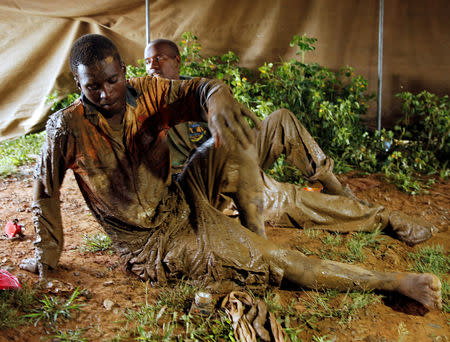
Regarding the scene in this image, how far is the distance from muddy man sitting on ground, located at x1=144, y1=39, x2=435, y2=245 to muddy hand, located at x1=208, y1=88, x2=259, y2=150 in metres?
1.31

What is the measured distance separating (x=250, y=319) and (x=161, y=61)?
262 centimetres

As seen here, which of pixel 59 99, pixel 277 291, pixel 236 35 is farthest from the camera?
pixel 59 99

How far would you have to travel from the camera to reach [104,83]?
1.93 metres

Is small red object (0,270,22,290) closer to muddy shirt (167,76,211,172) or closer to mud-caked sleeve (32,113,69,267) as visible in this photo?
mud-caked sleeve (32,113,69,267)

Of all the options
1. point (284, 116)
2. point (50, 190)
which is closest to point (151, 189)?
point (50, 190)

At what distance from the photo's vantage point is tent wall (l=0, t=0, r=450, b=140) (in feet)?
17.5

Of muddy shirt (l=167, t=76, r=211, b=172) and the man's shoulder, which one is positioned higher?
the man's shoulder

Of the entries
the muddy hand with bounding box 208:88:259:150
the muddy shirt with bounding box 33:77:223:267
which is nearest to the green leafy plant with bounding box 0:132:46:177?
the muddy shirt with bounding box 33:77:223:267

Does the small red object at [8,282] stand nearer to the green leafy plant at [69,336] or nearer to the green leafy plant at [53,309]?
the green leafy plant at [53,309]

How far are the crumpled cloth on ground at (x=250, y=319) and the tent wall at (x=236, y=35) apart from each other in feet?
13.9

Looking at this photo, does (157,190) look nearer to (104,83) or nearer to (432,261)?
(104,83)

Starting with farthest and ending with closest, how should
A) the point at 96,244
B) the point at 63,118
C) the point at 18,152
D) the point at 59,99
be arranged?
1. the point at 59,99
2. the point at 18,152
3. the point at 96,244
4. the point at 63,118

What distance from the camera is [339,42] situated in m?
5.46

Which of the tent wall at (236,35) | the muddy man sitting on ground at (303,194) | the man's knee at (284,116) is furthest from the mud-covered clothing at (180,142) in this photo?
the tent wall at (236,35)
